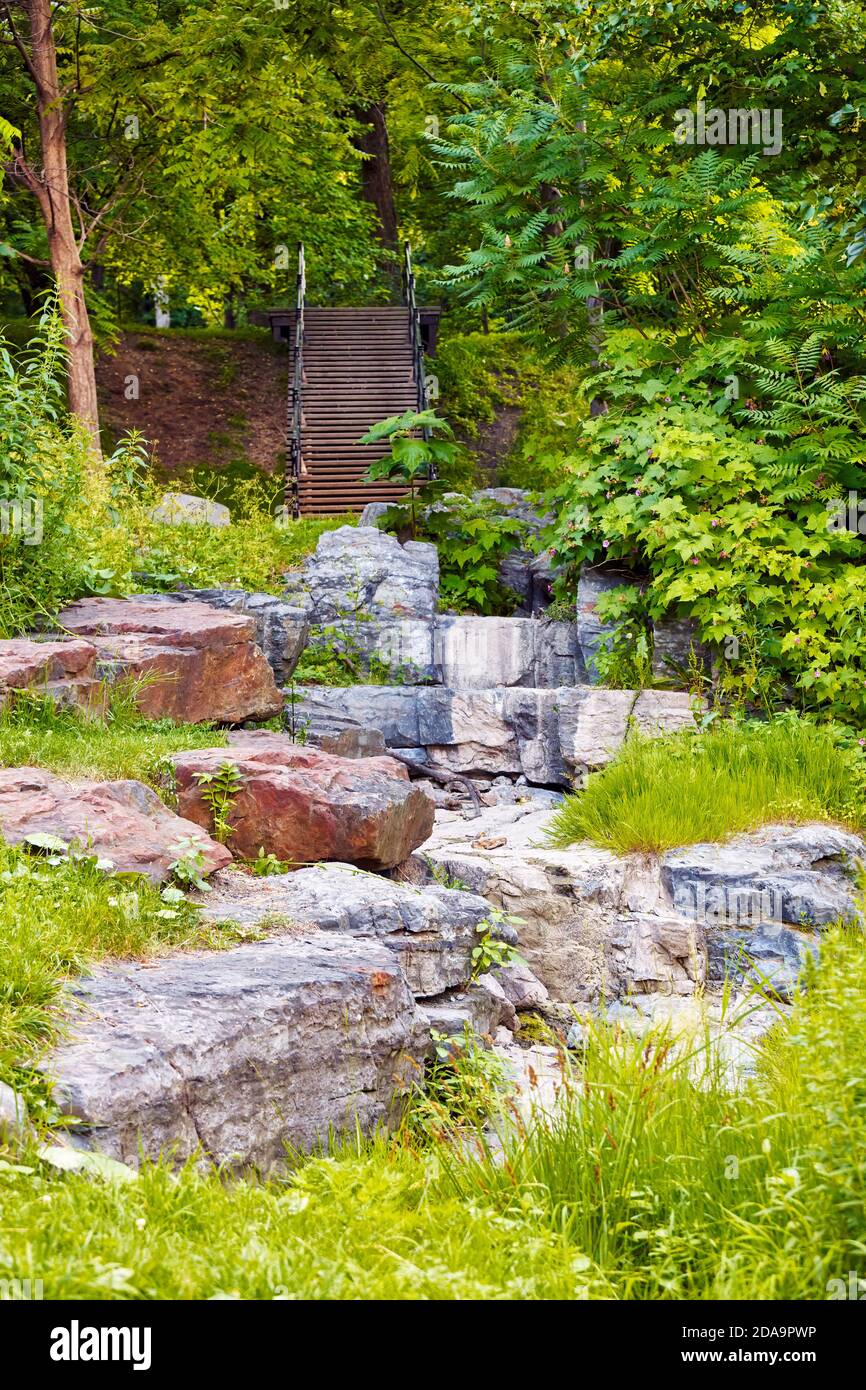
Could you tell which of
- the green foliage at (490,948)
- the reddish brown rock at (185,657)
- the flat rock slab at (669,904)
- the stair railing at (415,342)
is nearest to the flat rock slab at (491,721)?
the reddish brown rock at (185,657)

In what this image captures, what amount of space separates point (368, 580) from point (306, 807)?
5.59 m

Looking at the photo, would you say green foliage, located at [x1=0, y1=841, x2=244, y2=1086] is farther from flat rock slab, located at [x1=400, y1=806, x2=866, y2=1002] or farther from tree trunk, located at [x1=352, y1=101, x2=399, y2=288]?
tree trunk, located at [x1=352, y1=101, x2=399, y2=288]

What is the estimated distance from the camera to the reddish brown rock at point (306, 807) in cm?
570

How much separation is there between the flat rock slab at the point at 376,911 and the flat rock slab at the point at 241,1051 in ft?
1.19

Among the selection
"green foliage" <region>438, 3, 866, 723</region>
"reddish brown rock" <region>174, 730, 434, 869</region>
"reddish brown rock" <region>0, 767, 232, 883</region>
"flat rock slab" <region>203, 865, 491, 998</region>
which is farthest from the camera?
"green foliage" <region>438, 3, 866, 723</region>

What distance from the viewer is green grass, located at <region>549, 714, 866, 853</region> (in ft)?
22.7

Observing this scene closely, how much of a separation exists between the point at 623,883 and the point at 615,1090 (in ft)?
11.2

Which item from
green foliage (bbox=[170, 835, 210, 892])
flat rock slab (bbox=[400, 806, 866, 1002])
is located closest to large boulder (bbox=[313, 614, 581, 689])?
flat rock slab (bbox=[400, 806, 866, 1002])

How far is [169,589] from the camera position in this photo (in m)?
9.32

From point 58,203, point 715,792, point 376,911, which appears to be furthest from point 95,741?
point 58,203

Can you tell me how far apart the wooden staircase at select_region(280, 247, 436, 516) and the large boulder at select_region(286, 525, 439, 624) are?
4342 mm
